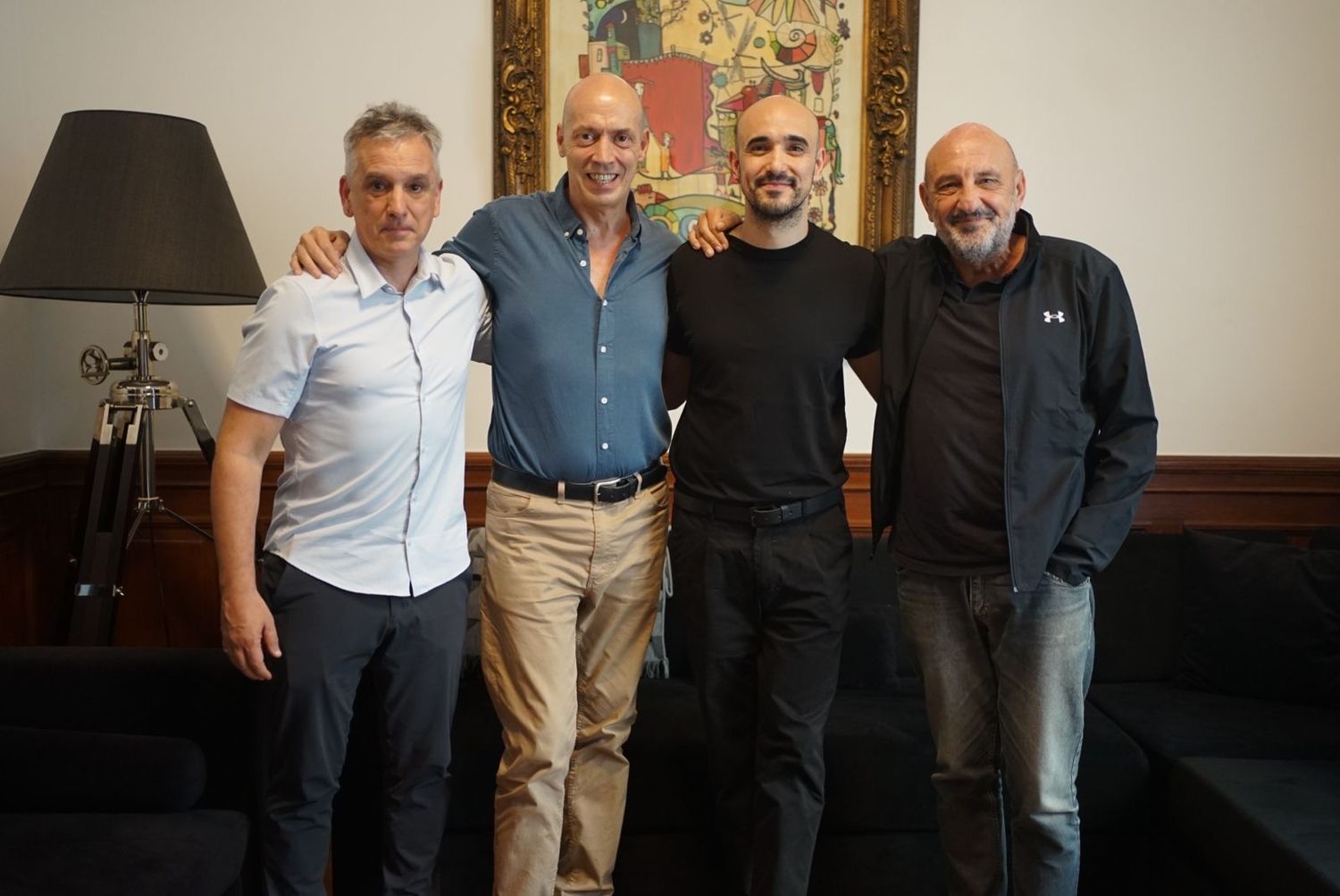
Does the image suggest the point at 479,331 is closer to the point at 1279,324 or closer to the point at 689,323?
the point at 689,323

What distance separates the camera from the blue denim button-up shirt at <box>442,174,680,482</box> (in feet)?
6.61

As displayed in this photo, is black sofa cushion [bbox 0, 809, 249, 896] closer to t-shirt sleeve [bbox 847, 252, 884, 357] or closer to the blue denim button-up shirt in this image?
the blue denim button-up shirt

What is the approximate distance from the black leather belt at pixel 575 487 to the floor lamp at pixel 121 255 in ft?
3.04

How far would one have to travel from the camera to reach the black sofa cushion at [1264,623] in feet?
8.70

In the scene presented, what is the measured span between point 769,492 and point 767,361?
0.24m

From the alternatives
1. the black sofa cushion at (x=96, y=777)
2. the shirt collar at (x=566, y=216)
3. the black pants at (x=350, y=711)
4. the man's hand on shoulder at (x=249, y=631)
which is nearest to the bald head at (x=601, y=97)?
the shirt collar at (x=566, y=216)

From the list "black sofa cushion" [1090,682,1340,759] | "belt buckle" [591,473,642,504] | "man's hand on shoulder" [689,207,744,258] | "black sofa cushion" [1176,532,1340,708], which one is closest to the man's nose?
"man's hand on shoulder" [689,207,744,258]

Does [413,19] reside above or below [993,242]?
above

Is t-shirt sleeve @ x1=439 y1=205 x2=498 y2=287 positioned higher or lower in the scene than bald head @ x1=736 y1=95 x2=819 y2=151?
lower

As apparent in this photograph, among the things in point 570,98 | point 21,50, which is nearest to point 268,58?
point 21,50

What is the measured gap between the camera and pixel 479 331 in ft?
6.81

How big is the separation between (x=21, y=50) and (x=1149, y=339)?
329 cm

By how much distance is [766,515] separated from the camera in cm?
198

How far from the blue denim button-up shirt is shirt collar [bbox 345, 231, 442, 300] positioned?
173 millimetres
